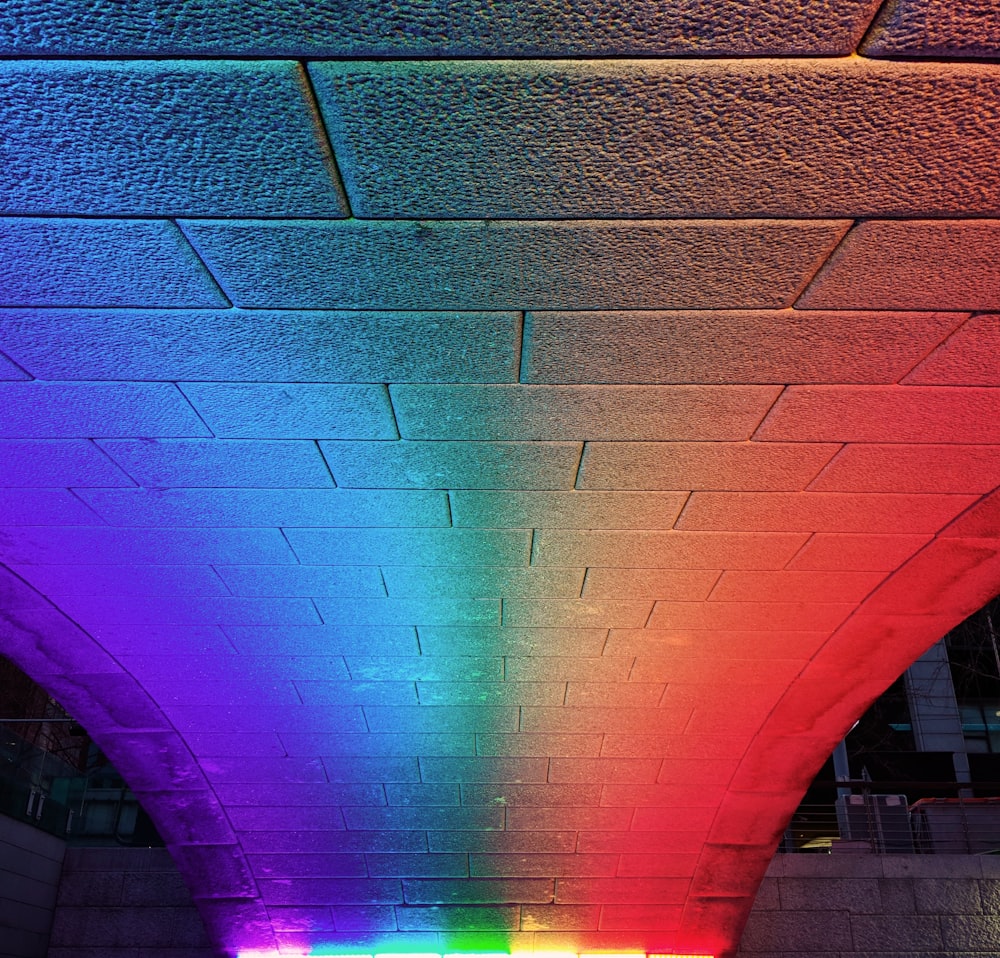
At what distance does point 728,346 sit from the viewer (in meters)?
2.12

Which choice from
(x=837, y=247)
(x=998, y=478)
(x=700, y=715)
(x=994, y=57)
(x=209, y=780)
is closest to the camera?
(x=994, y=57)

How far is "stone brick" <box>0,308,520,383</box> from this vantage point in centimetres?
203

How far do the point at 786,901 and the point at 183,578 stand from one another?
534cm

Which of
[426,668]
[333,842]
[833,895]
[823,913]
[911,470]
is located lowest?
[823,913]

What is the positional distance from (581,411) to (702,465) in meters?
0.53

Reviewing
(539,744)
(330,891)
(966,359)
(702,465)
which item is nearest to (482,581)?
(702,465)

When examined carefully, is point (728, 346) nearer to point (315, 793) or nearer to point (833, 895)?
point (315, 793)

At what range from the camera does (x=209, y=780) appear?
4.96 metres

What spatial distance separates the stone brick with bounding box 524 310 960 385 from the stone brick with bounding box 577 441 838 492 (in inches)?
14.6

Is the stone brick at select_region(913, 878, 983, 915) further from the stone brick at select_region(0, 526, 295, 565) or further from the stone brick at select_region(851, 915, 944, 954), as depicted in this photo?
the stone brick at select_region(0, 526, 295, 565)

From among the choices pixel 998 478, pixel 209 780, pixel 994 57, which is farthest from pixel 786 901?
pixel 994 57

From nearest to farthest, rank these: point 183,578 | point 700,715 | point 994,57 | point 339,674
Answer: point 994,57
point 183,578
point 339,674
point 700,715

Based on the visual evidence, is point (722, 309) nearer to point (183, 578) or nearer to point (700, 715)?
point (183, 578)

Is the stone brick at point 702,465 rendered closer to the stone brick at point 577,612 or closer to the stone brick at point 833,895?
the stone brick at point 577,612
